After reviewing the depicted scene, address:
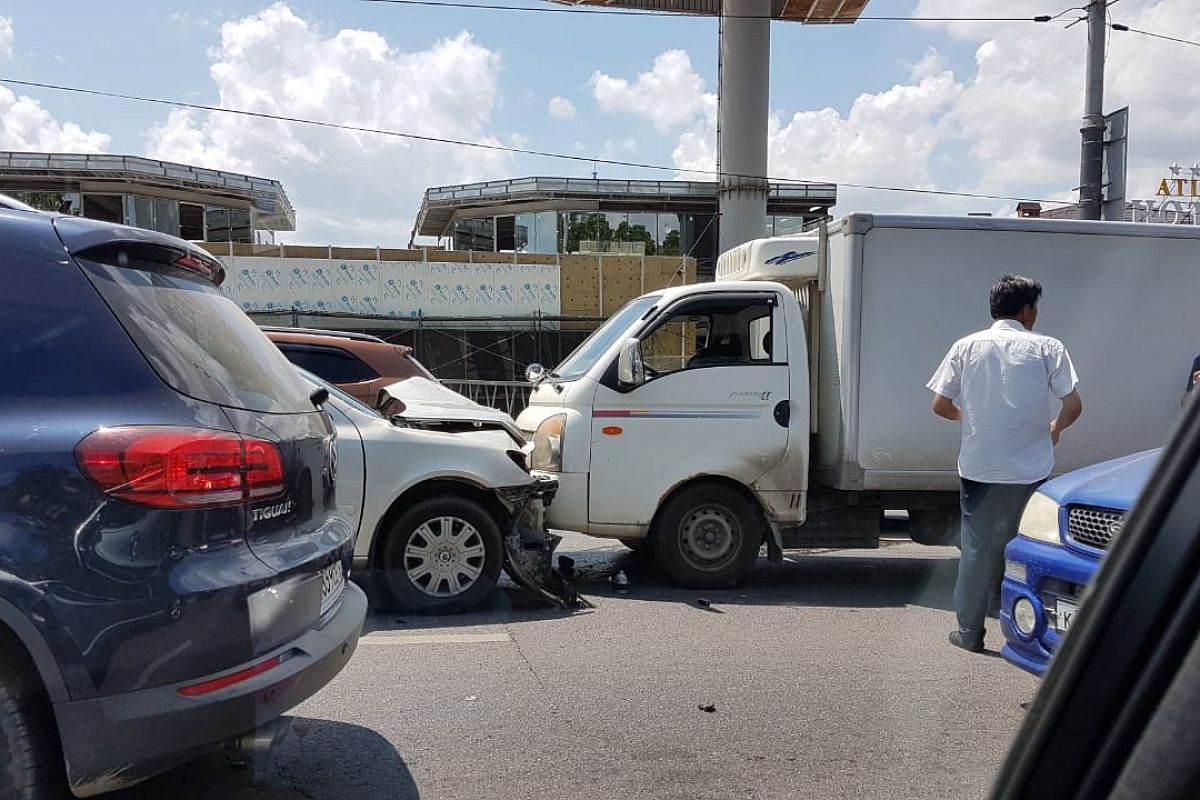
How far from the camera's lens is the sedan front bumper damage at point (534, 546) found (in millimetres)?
6004

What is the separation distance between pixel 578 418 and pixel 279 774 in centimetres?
349

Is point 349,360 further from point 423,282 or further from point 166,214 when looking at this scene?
point 166,214

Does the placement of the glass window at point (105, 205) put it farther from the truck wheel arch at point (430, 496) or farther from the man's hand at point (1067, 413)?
the man's hand at point (1067, 413)

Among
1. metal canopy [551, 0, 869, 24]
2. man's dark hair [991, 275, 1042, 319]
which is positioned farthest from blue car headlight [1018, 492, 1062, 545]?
metal canopy [551, 0, 869, 24]

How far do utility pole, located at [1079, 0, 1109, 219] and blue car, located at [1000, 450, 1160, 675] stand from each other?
9.41 metres

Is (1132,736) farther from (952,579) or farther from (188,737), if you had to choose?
(952,579)

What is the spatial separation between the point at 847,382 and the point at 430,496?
9.93 feet

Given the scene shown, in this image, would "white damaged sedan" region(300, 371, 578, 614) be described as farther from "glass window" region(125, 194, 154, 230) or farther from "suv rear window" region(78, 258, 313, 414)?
"glass window" region(125, 194, 154, 230)

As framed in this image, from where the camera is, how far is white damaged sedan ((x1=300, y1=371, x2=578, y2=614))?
576cm

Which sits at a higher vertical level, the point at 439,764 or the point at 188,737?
the point at 188,737

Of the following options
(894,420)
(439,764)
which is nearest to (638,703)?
(439,764)

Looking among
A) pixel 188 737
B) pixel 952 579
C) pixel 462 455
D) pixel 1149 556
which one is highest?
pixel 1149 556

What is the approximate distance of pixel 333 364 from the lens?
8.05 m

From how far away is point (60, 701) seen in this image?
2531 millimetres
